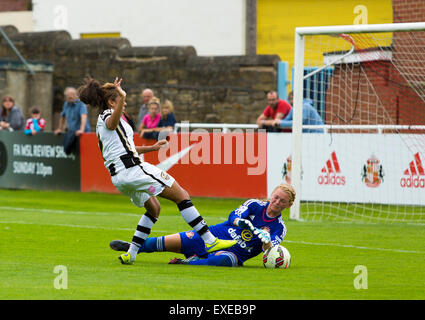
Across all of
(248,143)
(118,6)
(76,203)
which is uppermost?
(118,6)

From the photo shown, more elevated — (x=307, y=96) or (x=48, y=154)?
(x=307, y=96)

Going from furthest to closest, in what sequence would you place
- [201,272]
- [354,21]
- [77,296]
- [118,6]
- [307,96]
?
[118,6] < [354,21] < [307,96] < [201,272] < [77,296]

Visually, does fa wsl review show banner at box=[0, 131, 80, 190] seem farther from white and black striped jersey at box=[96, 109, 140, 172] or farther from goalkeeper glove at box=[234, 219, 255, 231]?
goalkeeper glove at box=[234, 219, 255, 231]

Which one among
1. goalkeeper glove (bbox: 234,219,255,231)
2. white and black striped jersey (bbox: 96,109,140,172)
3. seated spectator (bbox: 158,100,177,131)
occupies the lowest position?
goalkeeper glove (bbox: 234,219,255,231)

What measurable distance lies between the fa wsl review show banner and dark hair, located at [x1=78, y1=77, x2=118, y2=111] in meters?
11.2

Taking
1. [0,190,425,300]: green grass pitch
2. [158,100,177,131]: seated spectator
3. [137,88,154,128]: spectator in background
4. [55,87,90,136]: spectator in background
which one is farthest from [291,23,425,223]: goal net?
[55,87,90,136]: spectator in background

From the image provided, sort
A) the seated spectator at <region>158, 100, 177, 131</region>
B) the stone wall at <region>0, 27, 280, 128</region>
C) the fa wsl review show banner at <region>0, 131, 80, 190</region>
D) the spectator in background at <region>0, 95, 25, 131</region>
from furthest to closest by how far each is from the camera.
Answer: the stone wall at <region>0, 27, 280, 128</region> < the spectator in background at <region>0, 95, 25, 131</region> < the fa wsl review show banner at <region>0, 131, 80, 190</region> < the seated spectator at <region>158, 100, 177, 131</region>

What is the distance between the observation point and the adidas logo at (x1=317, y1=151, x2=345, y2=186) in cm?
1739

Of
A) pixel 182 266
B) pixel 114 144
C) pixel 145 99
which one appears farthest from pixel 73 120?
pixel 182 266

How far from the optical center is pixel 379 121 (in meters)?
18.0

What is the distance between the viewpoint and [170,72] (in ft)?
81.1

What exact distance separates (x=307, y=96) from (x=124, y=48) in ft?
31.1

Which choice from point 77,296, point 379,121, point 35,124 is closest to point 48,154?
point 35,124

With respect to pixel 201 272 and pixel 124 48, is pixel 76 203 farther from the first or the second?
pixel 201 272
